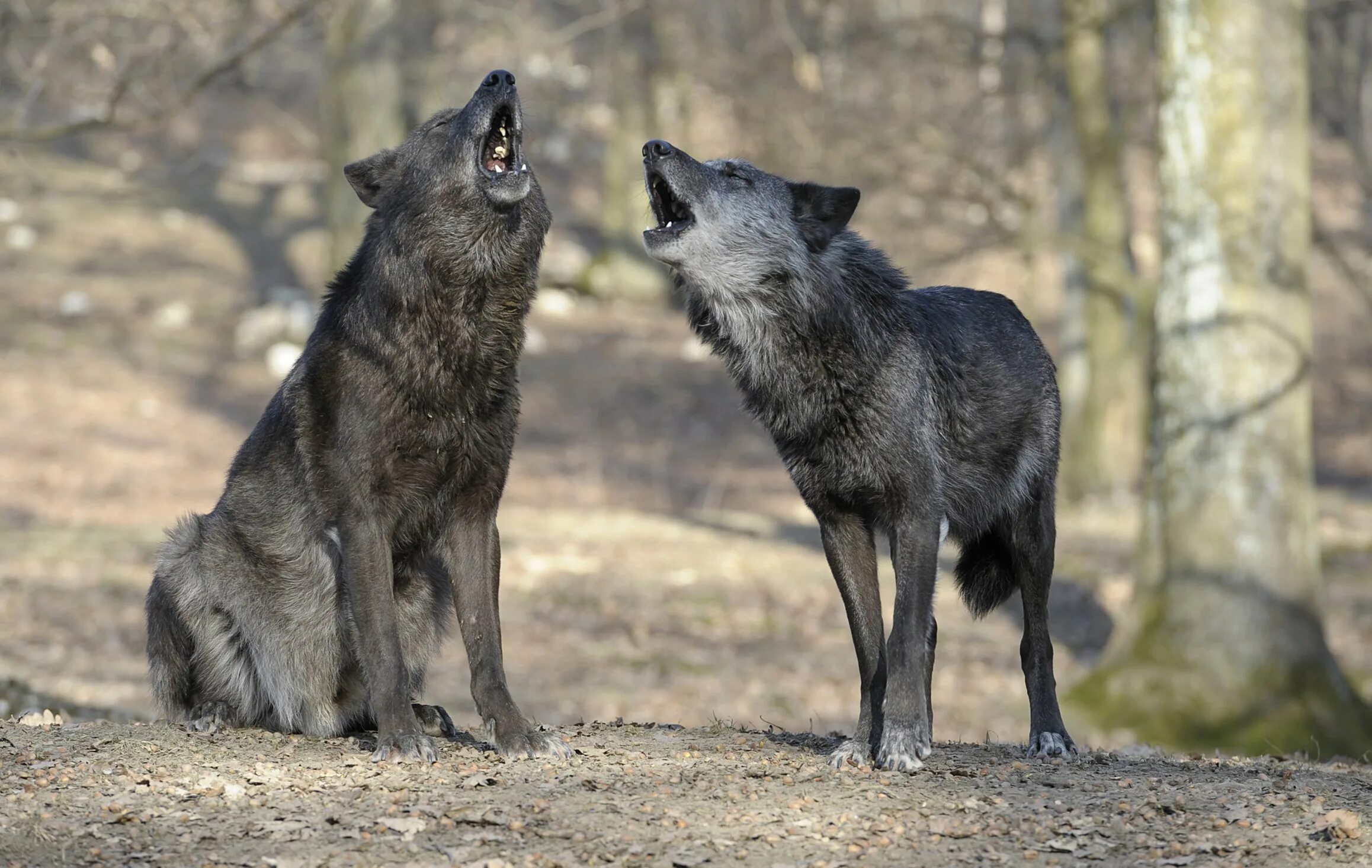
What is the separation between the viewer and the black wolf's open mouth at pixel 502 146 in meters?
5.24

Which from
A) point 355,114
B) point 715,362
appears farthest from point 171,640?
point 715,362

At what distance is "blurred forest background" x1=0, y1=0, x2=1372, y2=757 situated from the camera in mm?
8656

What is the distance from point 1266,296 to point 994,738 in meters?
3.66

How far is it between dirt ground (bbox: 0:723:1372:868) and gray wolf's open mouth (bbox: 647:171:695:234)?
2.07 m

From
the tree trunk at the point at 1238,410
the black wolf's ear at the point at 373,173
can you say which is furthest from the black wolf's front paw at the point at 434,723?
the tree trunk at the point at 1238,410

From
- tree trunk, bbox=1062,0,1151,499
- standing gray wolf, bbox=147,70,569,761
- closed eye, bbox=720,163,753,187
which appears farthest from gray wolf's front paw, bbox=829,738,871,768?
tree trunk, bbox=1062,0,1151,499

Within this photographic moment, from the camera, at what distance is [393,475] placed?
5.11m

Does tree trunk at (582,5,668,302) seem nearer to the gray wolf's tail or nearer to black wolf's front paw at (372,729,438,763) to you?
the gray wolf's tail

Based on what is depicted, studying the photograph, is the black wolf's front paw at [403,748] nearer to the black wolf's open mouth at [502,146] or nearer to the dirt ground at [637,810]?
the dirt ground at [637,810]

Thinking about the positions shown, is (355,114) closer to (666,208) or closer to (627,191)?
(627,191)

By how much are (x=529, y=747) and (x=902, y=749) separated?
136cm

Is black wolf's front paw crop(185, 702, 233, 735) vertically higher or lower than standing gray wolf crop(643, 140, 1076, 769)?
lower

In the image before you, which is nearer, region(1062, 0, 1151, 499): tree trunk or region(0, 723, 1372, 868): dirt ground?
region(0, 723, 1372, 868): dirt ground

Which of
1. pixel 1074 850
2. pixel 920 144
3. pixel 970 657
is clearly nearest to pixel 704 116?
pixel 920 144
